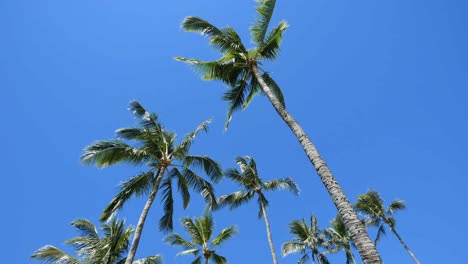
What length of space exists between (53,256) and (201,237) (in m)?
11.0

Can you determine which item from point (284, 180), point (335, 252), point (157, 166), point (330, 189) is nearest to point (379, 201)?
point (335, 252)

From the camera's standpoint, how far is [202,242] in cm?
2270

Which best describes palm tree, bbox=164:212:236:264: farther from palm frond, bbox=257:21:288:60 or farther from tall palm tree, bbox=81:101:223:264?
palm frond, bbox=257:21:288:60

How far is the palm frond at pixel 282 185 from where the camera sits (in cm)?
2350

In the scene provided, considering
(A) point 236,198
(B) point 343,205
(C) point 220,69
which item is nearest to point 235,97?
(C) point 220,69

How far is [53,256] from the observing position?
533 inches

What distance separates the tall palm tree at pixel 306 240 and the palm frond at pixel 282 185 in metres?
6.97

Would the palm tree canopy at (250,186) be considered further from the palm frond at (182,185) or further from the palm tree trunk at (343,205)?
the palm tree trunk at (343,205)

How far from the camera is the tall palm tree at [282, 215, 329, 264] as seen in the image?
90.2 ft

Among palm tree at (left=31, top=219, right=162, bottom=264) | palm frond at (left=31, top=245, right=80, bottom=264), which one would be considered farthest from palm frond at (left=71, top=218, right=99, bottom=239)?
palm frond at (left=31, top=245, right=80, bottom=264)

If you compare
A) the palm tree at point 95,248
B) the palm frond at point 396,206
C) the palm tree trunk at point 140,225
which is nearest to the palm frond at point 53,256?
the palm tree at point 95,248

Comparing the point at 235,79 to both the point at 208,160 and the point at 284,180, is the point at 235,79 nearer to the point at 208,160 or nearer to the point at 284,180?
the point at 208,160

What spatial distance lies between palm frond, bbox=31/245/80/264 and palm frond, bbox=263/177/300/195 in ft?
47.4

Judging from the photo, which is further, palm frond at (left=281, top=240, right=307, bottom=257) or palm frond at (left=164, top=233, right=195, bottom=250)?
palm frond at (left=281, top=240, right=307, bottom=257)
